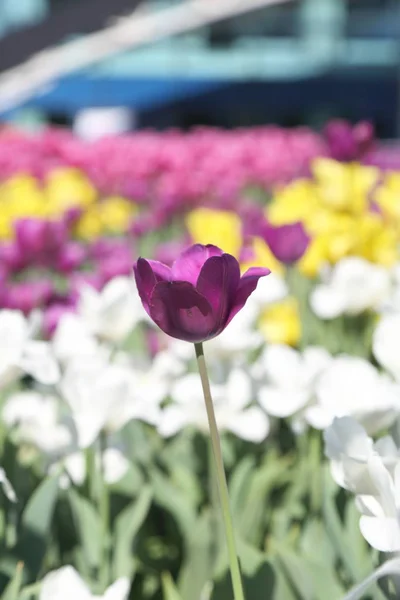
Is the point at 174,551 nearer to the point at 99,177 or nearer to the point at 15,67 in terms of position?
the point at 99,177

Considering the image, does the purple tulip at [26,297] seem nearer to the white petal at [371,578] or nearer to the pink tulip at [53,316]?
the pink tulip at [53,316]

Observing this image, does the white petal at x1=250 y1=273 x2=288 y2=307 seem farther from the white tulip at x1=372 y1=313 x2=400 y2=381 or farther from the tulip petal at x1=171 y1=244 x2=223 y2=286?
the tulip petal at x1=171 y1=244 x2=223 y2=286

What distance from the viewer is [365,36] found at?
59.5ft

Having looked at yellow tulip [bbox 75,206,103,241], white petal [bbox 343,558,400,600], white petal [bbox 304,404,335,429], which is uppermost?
white petal [bbox 343,558,400,600]

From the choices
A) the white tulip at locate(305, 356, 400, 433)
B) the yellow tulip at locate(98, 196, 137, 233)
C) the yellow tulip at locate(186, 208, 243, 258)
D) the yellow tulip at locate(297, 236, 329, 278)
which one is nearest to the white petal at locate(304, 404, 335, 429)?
the white tulip at locate(305, 356, 400, 433)

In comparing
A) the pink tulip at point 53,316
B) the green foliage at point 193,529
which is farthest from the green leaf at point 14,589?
the pink tulip at point 53,316

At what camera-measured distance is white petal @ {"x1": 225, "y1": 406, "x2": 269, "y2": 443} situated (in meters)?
1.16

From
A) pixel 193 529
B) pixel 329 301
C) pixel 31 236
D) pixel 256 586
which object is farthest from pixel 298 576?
pixel 31 236

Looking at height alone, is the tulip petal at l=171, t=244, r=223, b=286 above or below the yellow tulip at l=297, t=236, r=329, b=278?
above

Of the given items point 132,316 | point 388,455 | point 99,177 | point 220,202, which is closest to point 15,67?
point 99,177

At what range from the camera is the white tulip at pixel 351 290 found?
4.98ft

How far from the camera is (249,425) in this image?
117 centimetres

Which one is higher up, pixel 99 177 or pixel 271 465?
pixel 271 465

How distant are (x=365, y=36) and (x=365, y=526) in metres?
18.3
